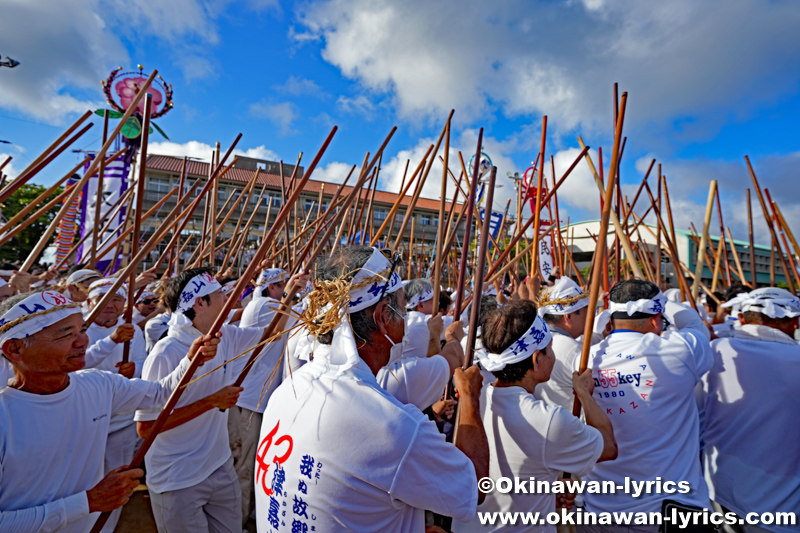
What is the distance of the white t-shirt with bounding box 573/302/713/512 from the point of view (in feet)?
6.66

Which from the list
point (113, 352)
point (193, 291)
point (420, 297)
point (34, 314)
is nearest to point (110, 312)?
point (113, 352)

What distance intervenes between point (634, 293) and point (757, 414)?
787mm

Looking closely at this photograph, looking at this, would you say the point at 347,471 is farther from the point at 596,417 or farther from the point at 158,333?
the point at 158,333

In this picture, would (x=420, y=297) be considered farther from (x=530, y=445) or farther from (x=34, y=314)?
(x=34, y=314)

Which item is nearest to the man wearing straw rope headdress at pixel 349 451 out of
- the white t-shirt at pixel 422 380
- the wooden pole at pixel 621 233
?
the white t-shirt at pixel 422 380

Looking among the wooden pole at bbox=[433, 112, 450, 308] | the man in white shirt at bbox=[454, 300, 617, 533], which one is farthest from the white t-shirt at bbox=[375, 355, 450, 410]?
the wooden pole at bbox=[433, 112, 450, 308]

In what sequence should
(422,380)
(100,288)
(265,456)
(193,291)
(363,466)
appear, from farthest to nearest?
1. (100,288)
2. (193,291)
3. (422,380)
4. (265,456)
5. (363,466)

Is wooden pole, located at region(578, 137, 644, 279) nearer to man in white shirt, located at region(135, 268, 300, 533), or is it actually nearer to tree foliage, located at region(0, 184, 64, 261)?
man in white shirt, located at region(135, 268, 300, 533)

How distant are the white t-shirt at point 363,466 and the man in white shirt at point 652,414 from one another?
133 cm

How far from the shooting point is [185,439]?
2.25 metres

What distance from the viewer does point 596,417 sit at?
5.98ft

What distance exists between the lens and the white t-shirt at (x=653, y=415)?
6.66 feet

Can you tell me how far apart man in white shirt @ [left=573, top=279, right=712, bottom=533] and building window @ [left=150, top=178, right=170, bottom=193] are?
31.8 meters

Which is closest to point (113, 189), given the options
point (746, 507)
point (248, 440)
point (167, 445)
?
point (248, 440)
